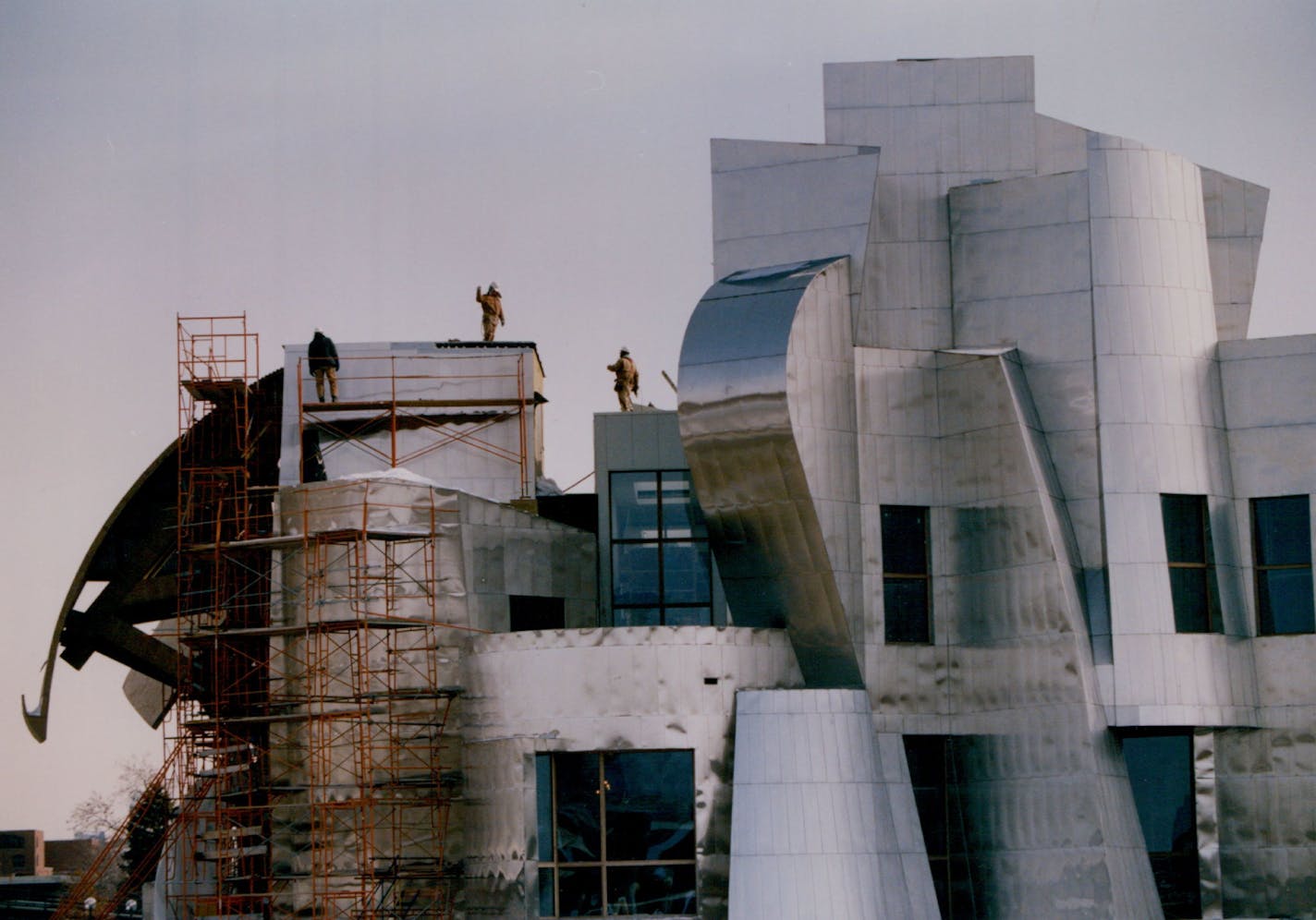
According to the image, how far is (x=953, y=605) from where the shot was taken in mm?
40594

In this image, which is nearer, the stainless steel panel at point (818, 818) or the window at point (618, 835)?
the stainless steel panel at point (818, 818)

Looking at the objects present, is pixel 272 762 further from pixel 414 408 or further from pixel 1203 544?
pixel 1203 544

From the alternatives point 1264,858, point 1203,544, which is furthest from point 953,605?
point 1264,858

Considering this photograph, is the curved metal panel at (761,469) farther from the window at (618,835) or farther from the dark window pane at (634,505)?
the dark window pane at (634,505)

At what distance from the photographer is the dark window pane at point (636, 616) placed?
45.2 metres

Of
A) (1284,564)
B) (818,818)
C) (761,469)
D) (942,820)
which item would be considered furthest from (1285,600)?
(761,469)

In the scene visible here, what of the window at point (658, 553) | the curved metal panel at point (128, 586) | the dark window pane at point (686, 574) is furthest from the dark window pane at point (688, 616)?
the curved metal panel at point (128, 586)

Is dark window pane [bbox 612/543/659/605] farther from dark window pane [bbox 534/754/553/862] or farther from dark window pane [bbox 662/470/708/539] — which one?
dark window pane [bbox 534/754/553/862]

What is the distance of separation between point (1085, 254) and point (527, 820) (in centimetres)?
1480

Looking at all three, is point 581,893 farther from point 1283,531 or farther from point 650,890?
point 1283,531

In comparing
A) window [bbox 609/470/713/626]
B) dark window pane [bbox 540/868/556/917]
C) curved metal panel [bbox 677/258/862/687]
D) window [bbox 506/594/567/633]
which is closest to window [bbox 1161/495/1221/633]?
curved metal panel [bbox 677/258/862/687]

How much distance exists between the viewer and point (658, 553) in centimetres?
4522

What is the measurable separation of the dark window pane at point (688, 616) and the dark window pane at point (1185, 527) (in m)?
10.0

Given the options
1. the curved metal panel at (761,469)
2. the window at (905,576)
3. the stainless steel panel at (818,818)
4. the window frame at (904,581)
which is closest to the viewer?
the stainless steel panel at (818,818)
